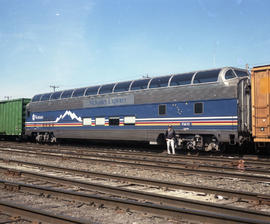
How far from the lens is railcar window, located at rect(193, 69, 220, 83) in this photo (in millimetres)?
15852

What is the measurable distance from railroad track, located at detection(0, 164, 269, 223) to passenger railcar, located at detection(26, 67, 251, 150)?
873cm

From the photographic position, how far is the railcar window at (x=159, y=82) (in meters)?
17.9

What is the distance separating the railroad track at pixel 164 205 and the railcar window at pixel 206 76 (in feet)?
31.1

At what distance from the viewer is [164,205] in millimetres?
6805

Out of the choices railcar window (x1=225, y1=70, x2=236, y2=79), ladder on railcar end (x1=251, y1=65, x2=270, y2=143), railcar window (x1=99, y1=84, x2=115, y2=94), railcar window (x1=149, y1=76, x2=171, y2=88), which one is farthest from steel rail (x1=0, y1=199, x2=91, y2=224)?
railcar window (x1=99, y1=84, x2=115, y2=94)

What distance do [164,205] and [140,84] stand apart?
12.8 meters

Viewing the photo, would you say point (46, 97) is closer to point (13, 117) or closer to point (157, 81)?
point (13, 117)

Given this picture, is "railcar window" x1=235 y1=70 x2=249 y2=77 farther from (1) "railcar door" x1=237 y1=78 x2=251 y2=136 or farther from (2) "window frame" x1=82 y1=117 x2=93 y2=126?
(2) "window frame" x1=82 y1=117 x2=93 y2=126

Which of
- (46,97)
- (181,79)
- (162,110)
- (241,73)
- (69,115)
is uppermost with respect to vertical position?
(241,73)

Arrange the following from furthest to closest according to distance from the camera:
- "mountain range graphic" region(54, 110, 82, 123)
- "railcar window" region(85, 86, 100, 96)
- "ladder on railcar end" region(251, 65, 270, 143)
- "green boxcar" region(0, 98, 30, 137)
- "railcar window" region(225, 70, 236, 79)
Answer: "green boxcar" region(0, 98, 30, 137), "mountain range graphic" region(54, 110, 82, 123), "railcar window" region(85, 86, 100, 96), "railcar window" region(225, 70, 236, 79), "ladder on railcar end" region(251, 65, 270, 143)

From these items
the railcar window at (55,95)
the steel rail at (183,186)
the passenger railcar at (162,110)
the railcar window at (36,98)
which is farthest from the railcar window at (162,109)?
the railcar window at (36,98)

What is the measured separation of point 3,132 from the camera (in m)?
30.1

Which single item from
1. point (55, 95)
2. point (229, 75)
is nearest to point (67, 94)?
point (55, 95)

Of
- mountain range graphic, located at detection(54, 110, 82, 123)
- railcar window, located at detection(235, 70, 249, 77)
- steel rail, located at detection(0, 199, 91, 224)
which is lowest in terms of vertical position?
steel rail, located at detection(0, 199, 91, 224)
